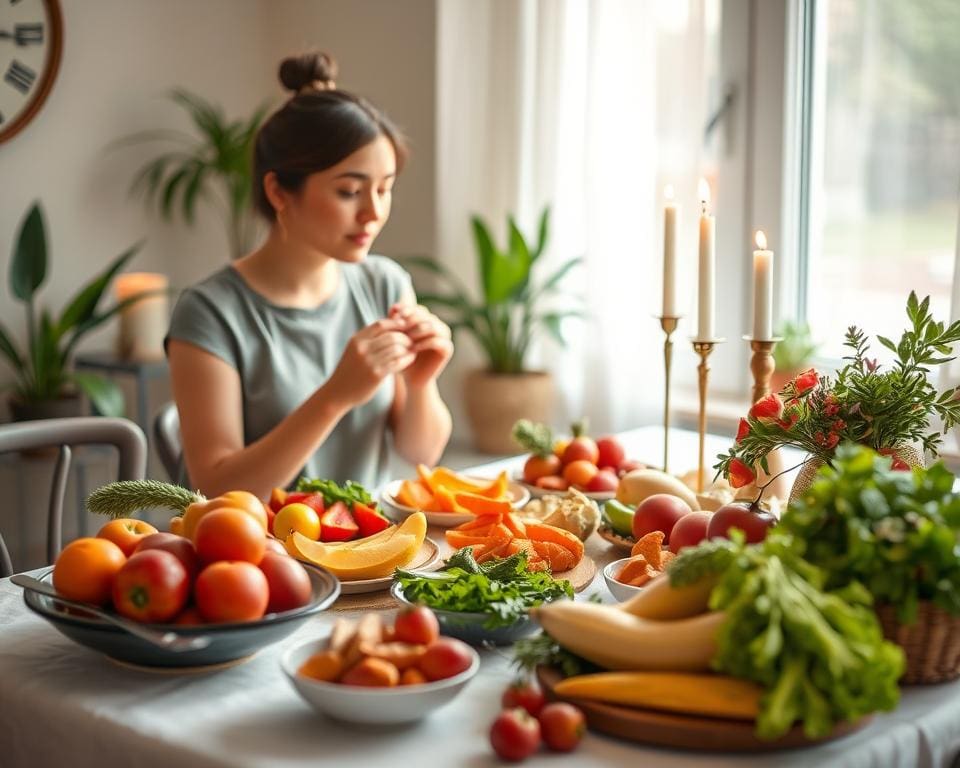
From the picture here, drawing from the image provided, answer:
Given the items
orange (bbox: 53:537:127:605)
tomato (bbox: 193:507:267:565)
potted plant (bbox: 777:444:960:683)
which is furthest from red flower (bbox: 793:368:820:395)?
orange (bbox: 53:537:127:605)

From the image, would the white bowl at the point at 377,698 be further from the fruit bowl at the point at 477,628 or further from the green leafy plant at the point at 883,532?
the green leafy plant at the point at 883,532

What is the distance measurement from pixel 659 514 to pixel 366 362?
60cm

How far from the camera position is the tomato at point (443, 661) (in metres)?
1.00

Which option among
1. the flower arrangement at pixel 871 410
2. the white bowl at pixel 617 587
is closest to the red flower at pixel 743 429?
the flower arrangement at pixel 871 410

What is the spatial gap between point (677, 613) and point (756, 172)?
2182 mm

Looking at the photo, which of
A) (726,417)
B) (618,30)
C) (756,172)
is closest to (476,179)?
(618,30)

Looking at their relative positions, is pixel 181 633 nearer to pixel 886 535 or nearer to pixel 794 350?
pixel 886 535

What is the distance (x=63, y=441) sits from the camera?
1.90m

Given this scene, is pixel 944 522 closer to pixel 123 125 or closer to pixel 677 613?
pixel 677 613

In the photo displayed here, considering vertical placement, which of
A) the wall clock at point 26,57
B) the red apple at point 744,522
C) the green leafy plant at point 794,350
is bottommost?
the red apple at point 744,522

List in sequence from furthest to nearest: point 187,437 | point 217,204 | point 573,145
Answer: point 217,204 → point 573,145 → point 187,437

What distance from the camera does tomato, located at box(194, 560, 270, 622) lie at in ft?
3.44

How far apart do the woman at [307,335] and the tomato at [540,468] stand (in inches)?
10.6

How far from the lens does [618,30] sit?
3.03 m
